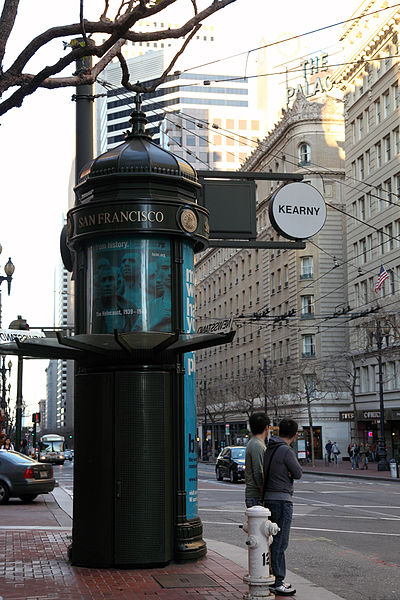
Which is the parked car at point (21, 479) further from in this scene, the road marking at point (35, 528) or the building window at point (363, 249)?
the building window at point (363, 249)

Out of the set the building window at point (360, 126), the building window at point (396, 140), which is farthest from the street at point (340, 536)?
the building window at point (360, 126)

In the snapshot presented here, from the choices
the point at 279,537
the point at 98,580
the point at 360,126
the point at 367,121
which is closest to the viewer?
the point at 279,537

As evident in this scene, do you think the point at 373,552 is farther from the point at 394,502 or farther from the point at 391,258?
the point at 391,258

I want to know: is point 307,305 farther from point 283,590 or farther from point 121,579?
point 283,590

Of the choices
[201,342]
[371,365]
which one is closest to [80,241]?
[201,342]

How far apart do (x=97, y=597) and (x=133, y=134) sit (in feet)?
19.7

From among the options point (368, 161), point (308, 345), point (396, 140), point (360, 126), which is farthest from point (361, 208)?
point (308, 345)

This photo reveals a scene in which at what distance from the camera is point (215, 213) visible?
11898mm

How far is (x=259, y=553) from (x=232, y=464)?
28.2 meters

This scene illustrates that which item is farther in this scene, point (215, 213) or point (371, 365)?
point (371, 365)

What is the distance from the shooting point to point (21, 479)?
22.0 meters

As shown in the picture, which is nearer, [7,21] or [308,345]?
[7,21]

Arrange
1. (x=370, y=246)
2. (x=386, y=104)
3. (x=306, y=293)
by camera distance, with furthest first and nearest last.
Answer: (x=306, y=293), (x=370, y=246), (x=386, y=104)

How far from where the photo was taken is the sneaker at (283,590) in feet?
27.6
